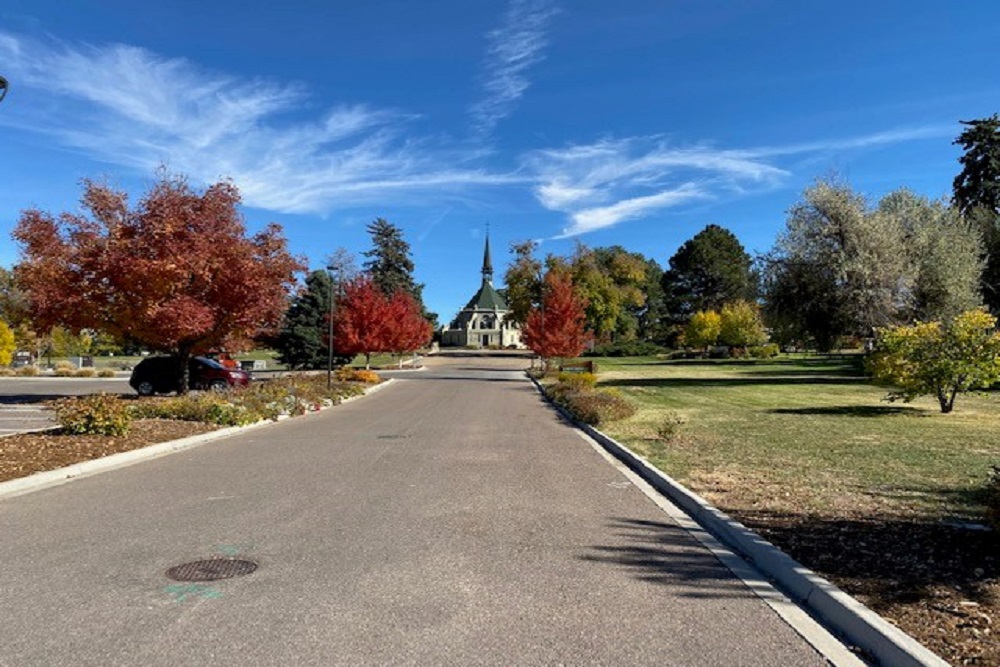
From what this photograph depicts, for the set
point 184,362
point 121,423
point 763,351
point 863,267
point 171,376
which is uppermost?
point 863,267

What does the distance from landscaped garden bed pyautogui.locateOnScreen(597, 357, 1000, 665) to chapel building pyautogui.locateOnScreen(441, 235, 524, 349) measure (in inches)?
3848

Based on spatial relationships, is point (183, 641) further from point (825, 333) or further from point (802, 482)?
point (825, 333)

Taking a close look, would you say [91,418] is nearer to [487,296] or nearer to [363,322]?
[363,322]

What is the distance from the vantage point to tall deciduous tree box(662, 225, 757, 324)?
102 metres

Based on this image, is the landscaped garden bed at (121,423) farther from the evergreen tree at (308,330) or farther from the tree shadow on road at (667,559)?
the evergreen tree at (308,330)

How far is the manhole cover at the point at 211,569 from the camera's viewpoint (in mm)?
5199

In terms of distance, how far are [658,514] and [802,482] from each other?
7.93 ft

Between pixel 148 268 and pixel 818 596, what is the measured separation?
656 inches

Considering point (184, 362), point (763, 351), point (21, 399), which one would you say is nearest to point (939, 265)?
point (184, 362)

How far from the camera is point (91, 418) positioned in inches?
476

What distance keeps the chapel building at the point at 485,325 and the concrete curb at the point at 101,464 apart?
327 feet

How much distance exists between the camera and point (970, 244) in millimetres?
31500

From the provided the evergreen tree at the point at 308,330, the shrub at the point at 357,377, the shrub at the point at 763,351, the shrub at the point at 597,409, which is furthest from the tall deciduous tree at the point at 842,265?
the shrub at the point at 763,351

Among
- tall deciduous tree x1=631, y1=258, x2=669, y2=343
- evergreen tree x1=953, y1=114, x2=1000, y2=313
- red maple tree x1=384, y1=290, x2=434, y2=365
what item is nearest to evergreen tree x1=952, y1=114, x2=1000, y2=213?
evergreen tree x1=953, y1=114, x2=1000, y2=313
